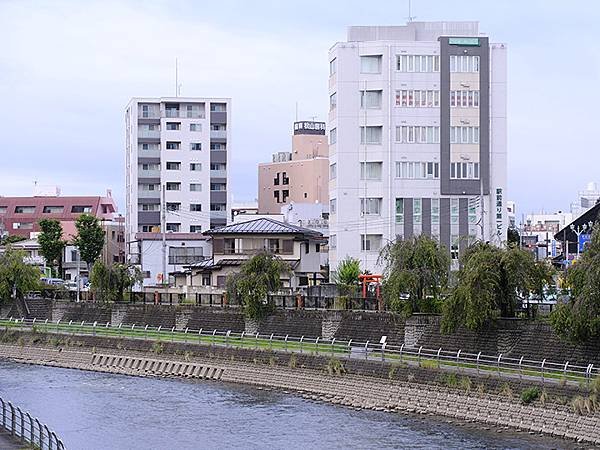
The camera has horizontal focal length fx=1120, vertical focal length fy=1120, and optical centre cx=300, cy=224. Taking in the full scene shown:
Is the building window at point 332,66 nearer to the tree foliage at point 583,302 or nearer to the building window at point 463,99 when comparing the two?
the building window at point 463,99

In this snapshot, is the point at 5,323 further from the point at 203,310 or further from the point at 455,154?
the point at 455,154

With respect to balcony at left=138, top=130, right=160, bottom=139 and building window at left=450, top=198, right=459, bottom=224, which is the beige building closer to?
balcony at left=138, top=130, right=160, bottom=139

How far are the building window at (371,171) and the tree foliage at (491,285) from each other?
2370 centimetres

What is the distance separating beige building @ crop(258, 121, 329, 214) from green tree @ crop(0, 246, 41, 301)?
4055cm

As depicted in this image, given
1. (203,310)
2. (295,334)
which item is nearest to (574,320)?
(295,334)

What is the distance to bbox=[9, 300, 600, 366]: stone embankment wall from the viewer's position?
1832 inches

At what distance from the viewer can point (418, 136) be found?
73125 mm

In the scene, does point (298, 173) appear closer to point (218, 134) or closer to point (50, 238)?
point (218, 134)

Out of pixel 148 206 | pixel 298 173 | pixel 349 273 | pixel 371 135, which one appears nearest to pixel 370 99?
pixel 371 135

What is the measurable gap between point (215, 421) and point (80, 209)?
94.2 meters

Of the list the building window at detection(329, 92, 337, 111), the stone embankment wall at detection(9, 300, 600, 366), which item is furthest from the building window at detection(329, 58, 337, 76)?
the stone embankment wall at detection(9, 300, 600, 366)

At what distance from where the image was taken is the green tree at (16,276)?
7962cm

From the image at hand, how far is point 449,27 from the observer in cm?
7444

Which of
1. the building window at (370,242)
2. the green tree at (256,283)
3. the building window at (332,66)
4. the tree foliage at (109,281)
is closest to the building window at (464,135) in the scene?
the building window at (370,242)
